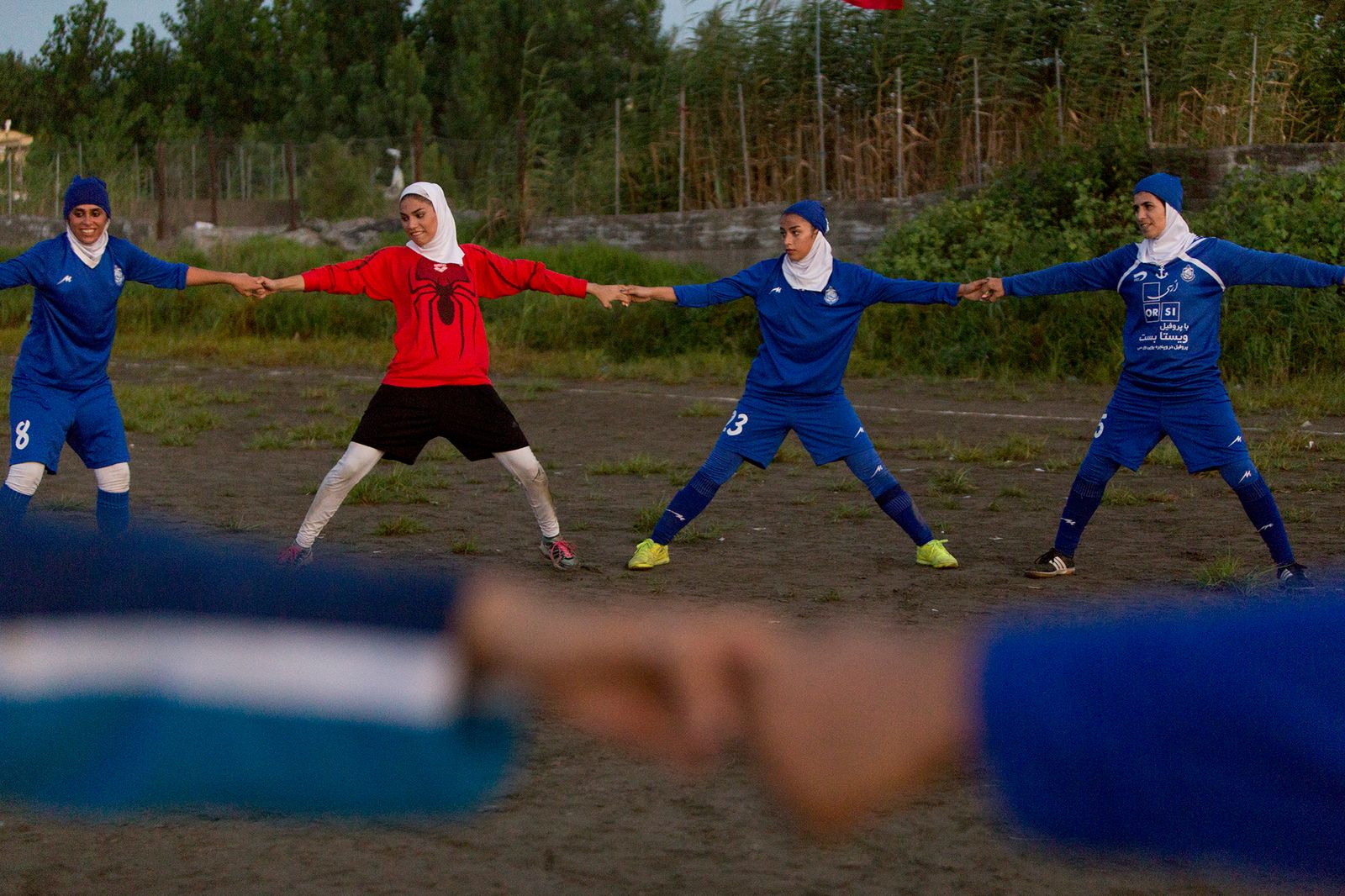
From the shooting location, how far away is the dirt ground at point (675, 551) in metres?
3.67

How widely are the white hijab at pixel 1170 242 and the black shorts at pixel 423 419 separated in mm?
2975

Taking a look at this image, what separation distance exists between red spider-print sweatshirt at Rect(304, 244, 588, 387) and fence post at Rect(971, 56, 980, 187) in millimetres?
12949

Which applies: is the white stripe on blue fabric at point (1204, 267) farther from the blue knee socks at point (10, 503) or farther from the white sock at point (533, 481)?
the blue knee socks at point (10, 503)

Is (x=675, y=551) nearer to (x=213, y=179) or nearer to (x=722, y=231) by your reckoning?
(x=722, y=231)

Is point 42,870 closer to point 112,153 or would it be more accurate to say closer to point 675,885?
point 675,885

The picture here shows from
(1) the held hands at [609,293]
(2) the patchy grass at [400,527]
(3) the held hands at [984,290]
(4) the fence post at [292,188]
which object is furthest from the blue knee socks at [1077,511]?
(4) the fence post at [292,188]

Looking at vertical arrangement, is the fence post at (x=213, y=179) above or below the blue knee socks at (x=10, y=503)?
above

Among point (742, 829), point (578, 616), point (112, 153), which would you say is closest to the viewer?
point (742, 829)

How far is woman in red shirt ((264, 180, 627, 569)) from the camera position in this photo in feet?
23.0

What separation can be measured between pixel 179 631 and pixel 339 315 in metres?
16.6

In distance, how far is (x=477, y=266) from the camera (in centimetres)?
723

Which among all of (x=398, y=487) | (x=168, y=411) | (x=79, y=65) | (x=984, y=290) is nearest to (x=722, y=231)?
(x=168, y=411)

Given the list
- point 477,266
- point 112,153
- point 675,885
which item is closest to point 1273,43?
point 477,266

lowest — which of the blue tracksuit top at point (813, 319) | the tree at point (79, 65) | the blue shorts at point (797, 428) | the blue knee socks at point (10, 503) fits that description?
the blue knee socks at point (10, 503)
